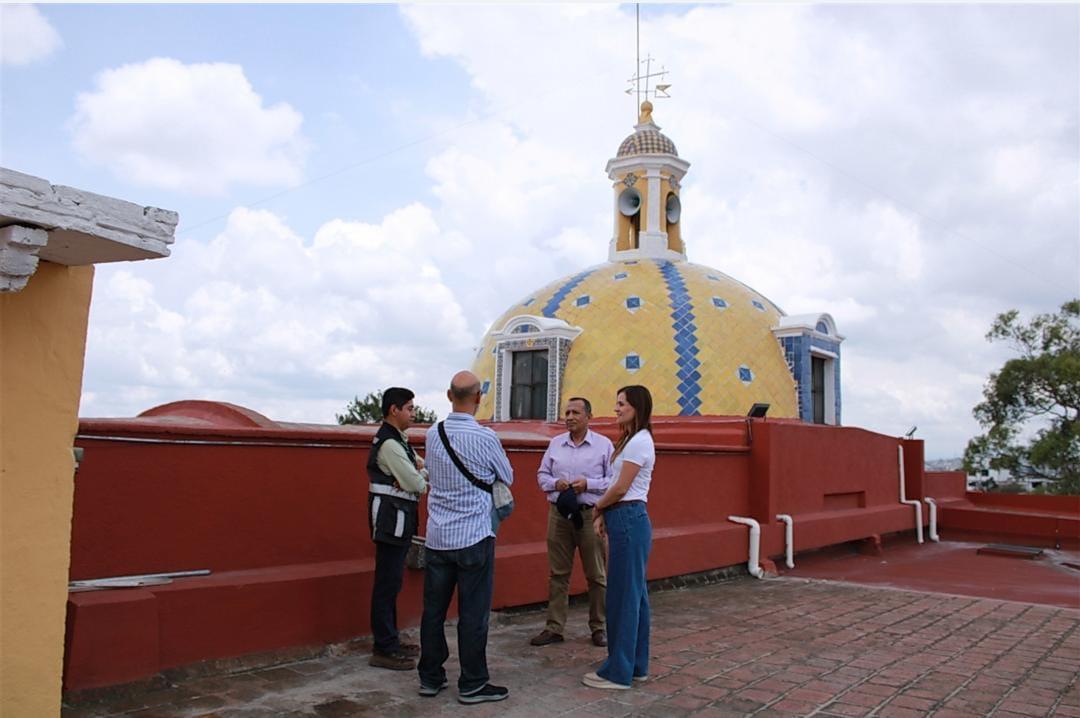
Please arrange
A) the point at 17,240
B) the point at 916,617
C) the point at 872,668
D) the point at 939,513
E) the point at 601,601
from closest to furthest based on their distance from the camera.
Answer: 1. the point at 17,240
2. the point at 872,668
3. the point at 601,601
4. the point at 916,617
5. the point at 939,513

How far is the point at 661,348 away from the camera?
14148 mm

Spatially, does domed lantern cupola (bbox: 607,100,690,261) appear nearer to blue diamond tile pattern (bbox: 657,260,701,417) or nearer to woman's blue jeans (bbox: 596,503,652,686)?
blue diamond tile pattern (bbox: 657,260,701,417)

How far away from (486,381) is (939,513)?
27.5ft

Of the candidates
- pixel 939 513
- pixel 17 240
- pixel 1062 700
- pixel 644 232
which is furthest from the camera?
pixel 644 232

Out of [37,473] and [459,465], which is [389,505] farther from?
[37,473]

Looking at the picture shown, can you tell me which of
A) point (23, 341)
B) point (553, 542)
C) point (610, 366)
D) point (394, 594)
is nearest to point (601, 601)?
point (553, 542)

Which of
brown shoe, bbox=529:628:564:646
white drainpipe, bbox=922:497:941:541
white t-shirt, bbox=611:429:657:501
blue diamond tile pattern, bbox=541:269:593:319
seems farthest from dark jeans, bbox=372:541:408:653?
white drainpipe, bbox=922:497:941:541

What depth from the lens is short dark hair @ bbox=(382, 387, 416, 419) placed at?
5035mm

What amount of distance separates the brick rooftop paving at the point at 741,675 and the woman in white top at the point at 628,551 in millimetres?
142

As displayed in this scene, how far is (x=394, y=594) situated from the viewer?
16.4 feet

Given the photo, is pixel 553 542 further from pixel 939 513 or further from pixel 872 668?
pixel 939 513

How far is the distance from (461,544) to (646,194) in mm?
14189

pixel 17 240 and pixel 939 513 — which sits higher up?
pixel 17 240

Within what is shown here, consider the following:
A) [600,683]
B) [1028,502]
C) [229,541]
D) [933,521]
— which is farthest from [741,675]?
[1028,502]
